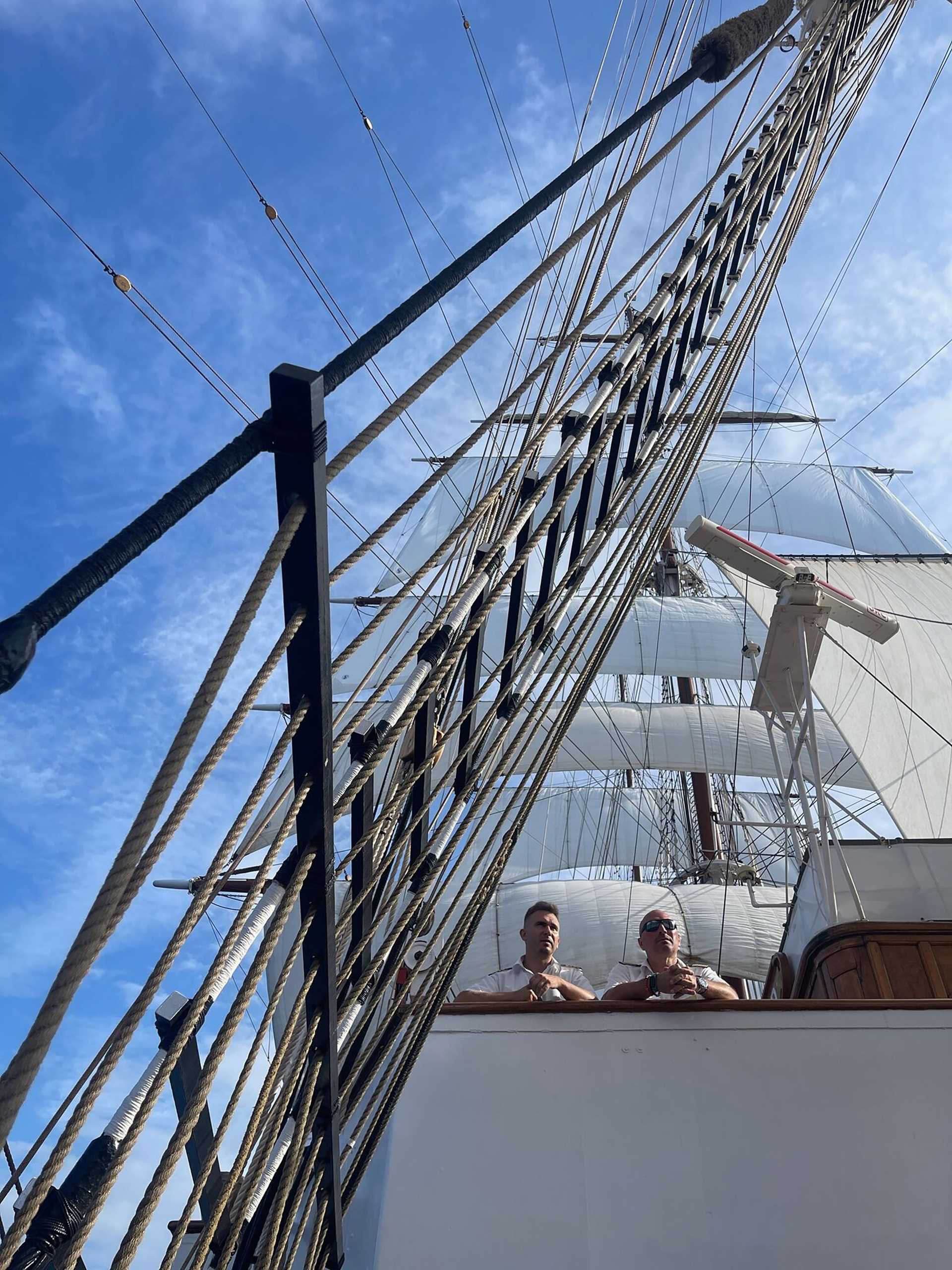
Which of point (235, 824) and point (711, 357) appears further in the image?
point (711, 357)

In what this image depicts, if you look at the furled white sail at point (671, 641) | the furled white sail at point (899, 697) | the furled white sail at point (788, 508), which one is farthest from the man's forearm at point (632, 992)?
the furled white sail at point (788, 508)

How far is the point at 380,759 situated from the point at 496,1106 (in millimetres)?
1355

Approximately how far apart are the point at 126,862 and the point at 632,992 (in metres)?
1.93

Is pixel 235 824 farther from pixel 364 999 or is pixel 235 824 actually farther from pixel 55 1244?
pixel 364 999

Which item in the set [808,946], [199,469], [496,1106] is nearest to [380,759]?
[199,469]

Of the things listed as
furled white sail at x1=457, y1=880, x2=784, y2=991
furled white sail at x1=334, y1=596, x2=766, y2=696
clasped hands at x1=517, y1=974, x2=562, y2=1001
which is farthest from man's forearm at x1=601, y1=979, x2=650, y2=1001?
furled white sail at x1=334, y1=596, x2=766, y2=696

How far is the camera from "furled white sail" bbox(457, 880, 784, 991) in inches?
477

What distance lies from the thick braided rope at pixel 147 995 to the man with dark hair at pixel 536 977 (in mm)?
1615

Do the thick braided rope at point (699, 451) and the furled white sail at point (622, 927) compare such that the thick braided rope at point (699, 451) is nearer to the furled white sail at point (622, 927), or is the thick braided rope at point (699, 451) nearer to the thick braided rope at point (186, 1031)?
the thick braided rope at point (186, 1031)

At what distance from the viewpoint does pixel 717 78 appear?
3102 mm

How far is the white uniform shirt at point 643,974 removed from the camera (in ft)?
8.36

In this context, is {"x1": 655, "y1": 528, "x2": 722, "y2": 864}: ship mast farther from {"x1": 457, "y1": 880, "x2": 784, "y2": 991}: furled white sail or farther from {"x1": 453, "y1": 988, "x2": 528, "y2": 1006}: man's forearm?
{"x1": 453, "y1": 988, "x2": 528, "y2": 1006}: man's forearm

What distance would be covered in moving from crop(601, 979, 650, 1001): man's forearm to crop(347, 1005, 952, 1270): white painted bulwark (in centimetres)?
9

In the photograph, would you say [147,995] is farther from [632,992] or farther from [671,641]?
[671,641]
